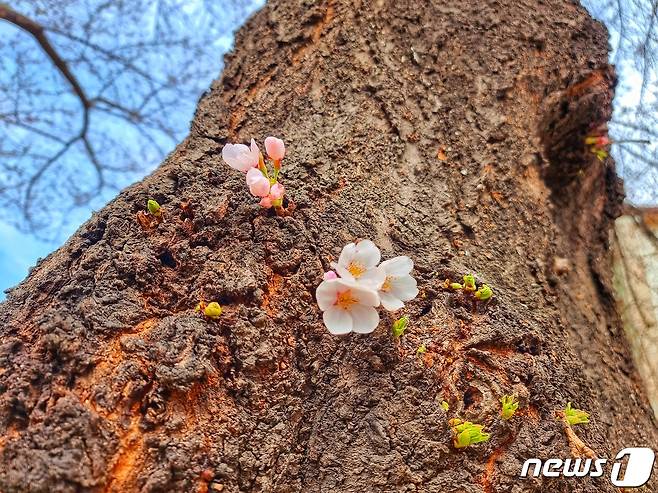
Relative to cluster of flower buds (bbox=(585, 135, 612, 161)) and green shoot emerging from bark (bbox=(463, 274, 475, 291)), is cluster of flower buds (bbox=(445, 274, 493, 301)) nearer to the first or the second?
green shoot emerging from bark (bbox=(463, 274, 475, 291))

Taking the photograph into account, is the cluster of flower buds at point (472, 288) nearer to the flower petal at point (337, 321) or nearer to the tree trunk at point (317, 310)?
the tree trunk at point (317, 310)

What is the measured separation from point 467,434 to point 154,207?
1.72 ft

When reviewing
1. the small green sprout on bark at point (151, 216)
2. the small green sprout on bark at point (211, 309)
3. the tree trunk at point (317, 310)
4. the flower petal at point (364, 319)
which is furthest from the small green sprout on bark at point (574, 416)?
the small green sprout on bark at point (151, 216)

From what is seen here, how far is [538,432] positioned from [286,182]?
516mm

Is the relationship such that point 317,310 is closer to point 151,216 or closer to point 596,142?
point 151,216

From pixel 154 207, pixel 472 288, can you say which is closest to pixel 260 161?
pixel 154 207

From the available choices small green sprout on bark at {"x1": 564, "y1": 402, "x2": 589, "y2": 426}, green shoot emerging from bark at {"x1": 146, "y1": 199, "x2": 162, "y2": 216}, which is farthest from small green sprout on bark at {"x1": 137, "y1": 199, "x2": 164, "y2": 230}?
small green sprout on bark at {"x1": 564, "y1": 402, "x2": 589, "y2": 426}

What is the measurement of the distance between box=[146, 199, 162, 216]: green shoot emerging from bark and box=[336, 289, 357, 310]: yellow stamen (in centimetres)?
30

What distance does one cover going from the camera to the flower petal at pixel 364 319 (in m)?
0.73

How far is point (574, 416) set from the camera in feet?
2.65

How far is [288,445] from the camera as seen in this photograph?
2.28 ft

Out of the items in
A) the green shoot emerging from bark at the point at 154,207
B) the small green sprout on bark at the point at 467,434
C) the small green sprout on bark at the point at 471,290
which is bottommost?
the small green sprout on bark at the point at 467,434

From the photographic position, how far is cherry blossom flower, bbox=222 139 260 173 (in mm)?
835

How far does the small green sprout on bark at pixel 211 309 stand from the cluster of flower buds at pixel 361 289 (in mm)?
127
